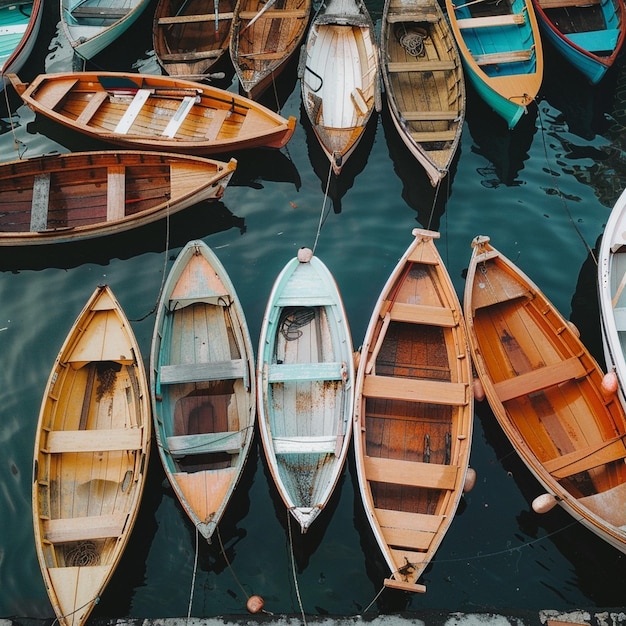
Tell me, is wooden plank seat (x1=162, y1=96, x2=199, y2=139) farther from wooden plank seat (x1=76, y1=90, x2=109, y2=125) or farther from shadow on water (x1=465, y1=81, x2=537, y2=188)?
shadow on water (x1=465, y1=81, x2=537, y2=188)

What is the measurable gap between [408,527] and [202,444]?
3486mm

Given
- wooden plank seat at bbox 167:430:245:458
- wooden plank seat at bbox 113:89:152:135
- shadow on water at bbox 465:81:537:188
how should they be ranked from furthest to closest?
1. shadow on water at bbox 465:81:537:188
2. wooden plank seat at bbox 113:89:152:135
3. wooden plank seat at bbox 167:430:245:458

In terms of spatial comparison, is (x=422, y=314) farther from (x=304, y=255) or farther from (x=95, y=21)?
(x=95, y=21)

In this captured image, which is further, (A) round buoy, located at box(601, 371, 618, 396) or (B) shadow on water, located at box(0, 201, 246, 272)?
(B) shadow on water, located at box(0, 201, 246, 272)

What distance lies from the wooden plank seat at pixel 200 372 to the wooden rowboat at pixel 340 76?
5556 millimetres

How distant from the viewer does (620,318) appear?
412 inches

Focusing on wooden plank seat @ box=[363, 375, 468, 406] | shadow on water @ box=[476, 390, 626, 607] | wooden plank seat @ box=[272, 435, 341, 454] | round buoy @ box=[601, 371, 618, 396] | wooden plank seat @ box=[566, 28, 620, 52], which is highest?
wooden plank seat @ box=[566, 28, 620, 52]

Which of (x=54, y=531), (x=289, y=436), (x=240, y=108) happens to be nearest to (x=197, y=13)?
(x=240, y=108)

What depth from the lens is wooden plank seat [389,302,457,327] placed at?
1038 cm

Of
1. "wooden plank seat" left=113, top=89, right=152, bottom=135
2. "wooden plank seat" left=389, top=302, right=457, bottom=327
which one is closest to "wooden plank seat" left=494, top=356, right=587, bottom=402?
"wooden plank seat" left=389, top=302, right=457, bottom=327

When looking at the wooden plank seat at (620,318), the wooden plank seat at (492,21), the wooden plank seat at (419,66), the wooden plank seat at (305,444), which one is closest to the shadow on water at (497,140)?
the wooden plank seat at (419,66)

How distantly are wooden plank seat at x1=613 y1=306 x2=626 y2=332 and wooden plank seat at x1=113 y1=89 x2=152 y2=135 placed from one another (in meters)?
11.7

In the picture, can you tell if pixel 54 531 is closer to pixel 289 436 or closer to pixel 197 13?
pixel 289 436

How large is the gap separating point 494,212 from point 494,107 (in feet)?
10.5
